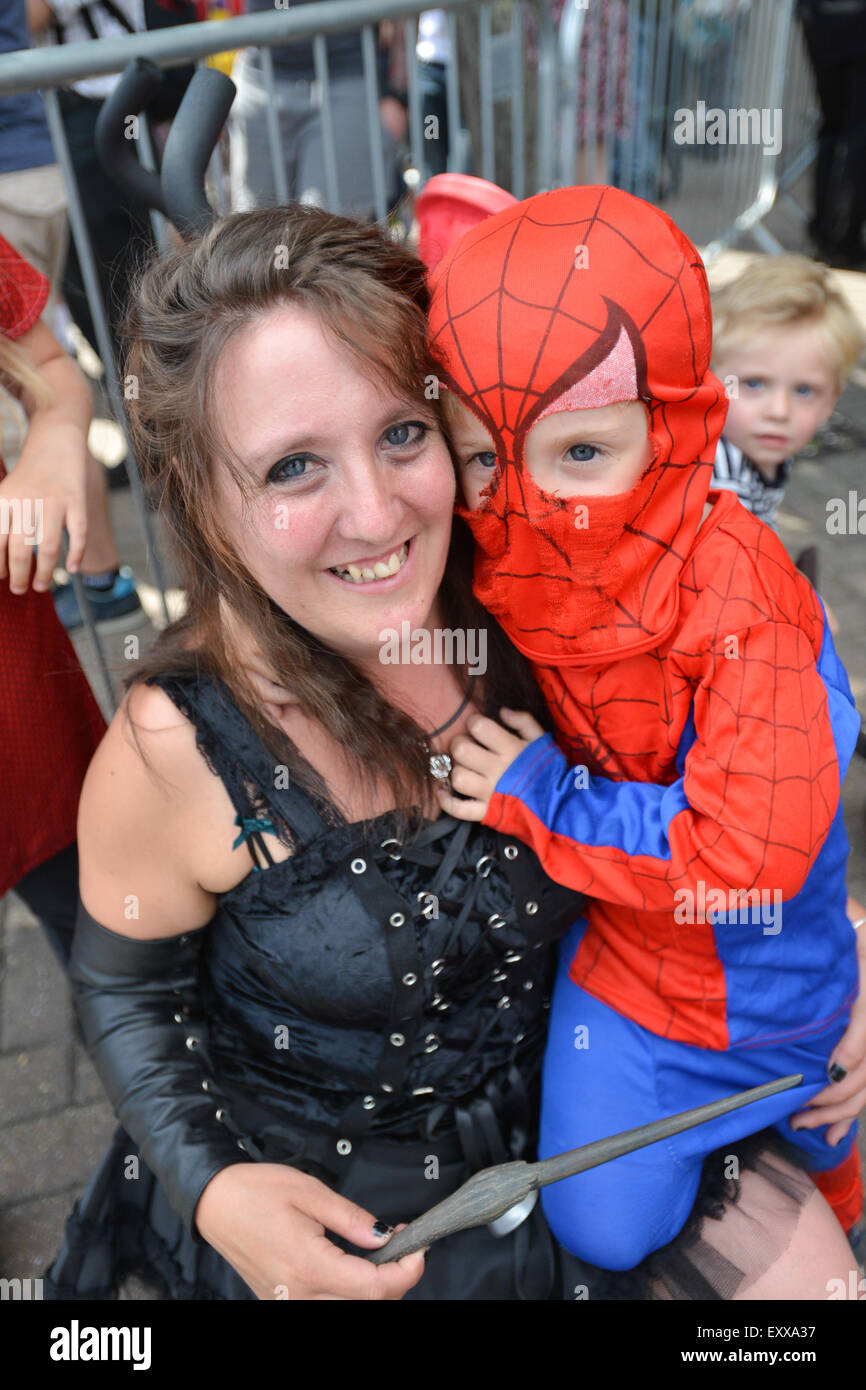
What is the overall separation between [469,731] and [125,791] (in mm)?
536

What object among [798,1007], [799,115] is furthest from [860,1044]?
[799,115]

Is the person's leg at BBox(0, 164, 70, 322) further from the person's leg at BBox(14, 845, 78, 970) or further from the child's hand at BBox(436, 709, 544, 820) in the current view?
the child's hand at BBox(436, 709, 544, 820)

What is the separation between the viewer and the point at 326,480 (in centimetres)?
138

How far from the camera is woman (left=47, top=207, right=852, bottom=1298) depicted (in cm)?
137

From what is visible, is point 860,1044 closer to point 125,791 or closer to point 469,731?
point 469,731

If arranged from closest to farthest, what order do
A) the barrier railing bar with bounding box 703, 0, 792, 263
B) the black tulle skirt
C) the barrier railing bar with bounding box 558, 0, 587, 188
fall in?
1. the black tulle skirt
2. the barrier railing bar with bounding box 558, 0, 587, 188
3. the barrier railing bar with bounding box 703, 0, 792, 263

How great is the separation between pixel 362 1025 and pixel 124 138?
145 cm

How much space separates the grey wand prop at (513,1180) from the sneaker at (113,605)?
304 cm

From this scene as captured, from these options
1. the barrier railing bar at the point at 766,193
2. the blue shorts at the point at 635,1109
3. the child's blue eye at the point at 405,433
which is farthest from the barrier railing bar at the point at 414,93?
the barrier railing bar at the point at 766,193

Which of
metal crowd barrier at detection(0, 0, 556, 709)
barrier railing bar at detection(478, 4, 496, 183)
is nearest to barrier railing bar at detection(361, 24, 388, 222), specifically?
metal crowd barrier at detection(0, 0, 556, 709)

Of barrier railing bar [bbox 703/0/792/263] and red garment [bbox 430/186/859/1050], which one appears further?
barrier railing bar [bbox 703/0/792/263]

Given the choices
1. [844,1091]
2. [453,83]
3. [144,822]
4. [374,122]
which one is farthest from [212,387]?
[453,83]

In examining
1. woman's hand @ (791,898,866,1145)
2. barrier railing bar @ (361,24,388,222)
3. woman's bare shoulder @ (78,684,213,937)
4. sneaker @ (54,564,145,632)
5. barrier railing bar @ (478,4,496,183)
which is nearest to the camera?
woman's bare shoulder @ (78,684,213,937)
